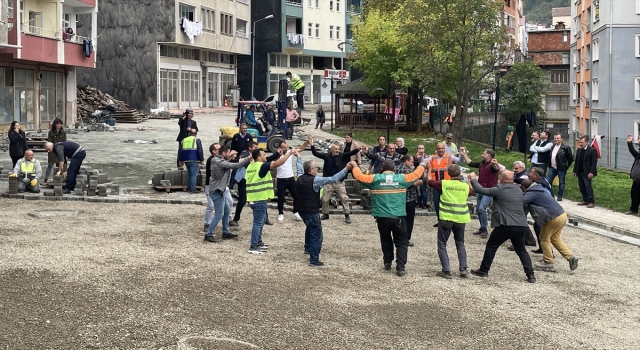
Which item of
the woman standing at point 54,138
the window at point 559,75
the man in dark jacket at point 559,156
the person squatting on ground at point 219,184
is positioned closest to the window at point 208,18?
the window at point 559,75

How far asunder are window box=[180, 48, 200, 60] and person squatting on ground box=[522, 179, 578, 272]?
173 feet

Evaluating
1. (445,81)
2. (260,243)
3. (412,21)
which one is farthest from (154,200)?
(445,81)

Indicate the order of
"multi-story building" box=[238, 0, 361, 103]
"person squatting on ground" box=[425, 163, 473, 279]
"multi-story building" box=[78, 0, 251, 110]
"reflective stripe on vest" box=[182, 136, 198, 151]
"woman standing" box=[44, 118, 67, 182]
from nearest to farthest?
"person squatting on ground" box=[425, 163, 473, 279] < "reflective stripe on vest" box=[182, 136, 198, 151] < "woman standing" box=[44, 118, 67, 182] < "multi-story building" box=[78, 0, 251, 110] < "multi-story building" box=[238, 0, 361, 103]

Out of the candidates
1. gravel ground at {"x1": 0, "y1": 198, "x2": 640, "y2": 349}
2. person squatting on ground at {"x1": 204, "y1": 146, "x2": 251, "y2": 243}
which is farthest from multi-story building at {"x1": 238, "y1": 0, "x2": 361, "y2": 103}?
gravel ground at {"x1": 0, "y1": 198, "x2": 640, "y2": 349}

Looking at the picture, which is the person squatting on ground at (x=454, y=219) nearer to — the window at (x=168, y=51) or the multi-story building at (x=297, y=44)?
the window at (x=168, y=51)

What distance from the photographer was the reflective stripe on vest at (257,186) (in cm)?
1459

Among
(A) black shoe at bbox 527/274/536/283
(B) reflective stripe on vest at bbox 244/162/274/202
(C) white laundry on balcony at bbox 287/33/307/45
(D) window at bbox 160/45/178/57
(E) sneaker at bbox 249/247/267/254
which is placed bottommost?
(A) black shoe at bbox 527/274/536/283

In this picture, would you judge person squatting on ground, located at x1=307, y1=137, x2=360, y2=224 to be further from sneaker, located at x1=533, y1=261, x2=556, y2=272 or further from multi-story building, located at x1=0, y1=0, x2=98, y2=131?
multi-story building, located at x1=0, y1=0, x2=98, y2=131

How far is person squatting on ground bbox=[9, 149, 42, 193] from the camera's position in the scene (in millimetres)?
21219

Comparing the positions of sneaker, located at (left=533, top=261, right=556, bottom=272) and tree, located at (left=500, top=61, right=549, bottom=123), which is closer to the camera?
sneaker, located at (left=533, top=261, right=556, bottom=272)

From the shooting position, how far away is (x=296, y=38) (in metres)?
80.3

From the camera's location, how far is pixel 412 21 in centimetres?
4131

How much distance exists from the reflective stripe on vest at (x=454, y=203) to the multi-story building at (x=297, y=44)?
195 ft

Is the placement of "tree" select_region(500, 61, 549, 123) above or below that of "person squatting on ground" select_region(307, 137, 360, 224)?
above
